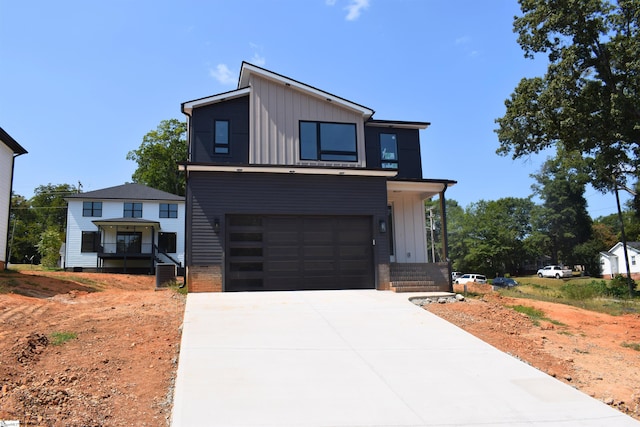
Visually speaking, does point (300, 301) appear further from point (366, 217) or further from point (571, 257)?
point (571, 257)

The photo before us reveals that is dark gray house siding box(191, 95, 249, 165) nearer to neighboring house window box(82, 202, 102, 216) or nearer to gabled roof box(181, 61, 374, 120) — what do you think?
gabled roof box(181, 61, 374, 120)

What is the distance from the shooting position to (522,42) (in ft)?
67.5

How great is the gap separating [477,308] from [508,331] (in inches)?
79.7

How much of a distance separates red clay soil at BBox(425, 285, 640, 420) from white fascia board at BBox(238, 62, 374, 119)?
805cm

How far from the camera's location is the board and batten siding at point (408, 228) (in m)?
17.7

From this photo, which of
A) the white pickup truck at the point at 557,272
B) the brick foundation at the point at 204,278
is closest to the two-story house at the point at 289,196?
the brick foundation at the point at 204,278

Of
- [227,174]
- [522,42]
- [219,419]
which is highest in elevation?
[522,42]

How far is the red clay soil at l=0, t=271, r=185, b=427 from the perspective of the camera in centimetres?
477

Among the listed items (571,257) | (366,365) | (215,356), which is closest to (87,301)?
(215,356)

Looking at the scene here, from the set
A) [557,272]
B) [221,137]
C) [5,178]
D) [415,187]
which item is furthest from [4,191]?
[557,272]

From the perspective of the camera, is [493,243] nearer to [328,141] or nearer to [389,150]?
[389,150]

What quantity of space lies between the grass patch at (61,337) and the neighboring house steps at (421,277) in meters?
9.40

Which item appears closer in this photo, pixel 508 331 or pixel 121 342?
pixel 121 342

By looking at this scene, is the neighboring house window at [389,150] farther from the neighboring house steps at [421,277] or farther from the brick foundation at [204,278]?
the brick foundation at [204,278]
